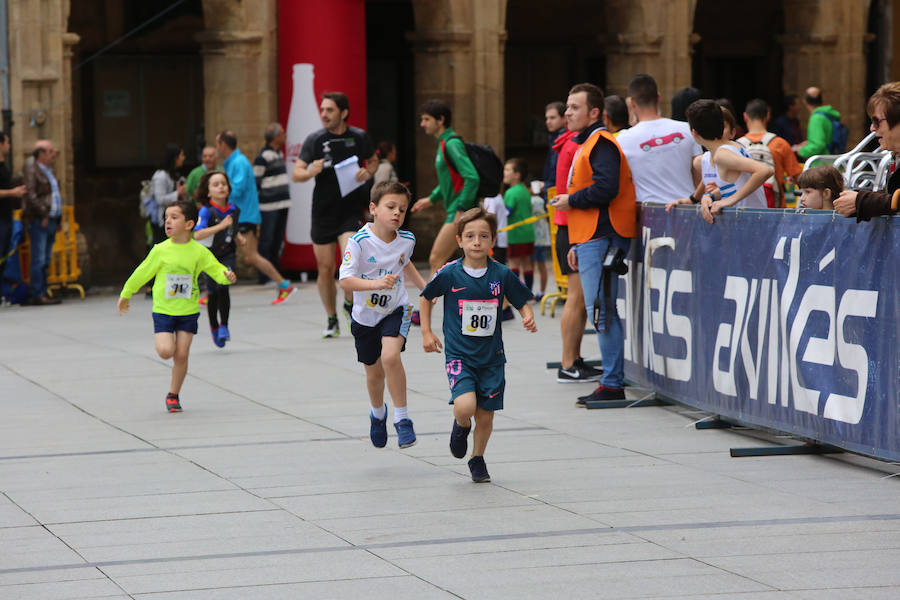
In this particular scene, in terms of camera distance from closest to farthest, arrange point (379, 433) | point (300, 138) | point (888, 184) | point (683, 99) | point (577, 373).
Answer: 1. point (888, 184)
2. point (379, 433)
3. point (577, 373)
4. point (683, 99)
5. point (300, 138)

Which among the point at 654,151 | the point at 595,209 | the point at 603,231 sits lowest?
the point at 603,231

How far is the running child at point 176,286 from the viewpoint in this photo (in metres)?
9.56

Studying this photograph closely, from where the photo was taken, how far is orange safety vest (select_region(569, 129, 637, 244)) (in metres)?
9.39

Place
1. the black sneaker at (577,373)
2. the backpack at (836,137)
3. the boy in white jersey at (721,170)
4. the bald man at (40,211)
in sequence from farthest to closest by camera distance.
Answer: the backpack at (836,137) → the bald man at (40,211) → the black sneaker at (577,373) → the boy in white jersey at (721,170)

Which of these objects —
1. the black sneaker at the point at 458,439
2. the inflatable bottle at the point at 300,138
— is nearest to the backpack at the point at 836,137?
the inflatable bottle at the point at 300,138

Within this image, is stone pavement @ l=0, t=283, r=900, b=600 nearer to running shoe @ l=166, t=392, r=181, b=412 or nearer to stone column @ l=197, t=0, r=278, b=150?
running shoe @ l=166, t=392, r=181, b=412

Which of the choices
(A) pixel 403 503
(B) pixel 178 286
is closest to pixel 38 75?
(B) pixel 178 286

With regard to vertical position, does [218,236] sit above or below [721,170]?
below

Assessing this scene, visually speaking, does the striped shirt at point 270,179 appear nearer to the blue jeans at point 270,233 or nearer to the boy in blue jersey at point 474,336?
the blue jeans at point 270,233

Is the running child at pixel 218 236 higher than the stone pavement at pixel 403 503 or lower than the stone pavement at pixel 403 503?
higher

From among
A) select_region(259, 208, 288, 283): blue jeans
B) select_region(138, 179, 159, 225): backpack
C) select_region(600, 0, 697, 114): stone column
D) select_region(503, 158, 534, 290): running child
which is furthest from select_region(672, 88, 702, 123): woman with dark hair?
select_region(600, 0, 697, 114): stone column

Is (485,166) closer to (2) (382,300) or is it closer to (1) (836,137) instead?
(2) (382,300)

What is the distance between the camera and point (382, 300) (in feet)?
25.6

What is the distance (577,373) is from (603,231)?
1.21m
